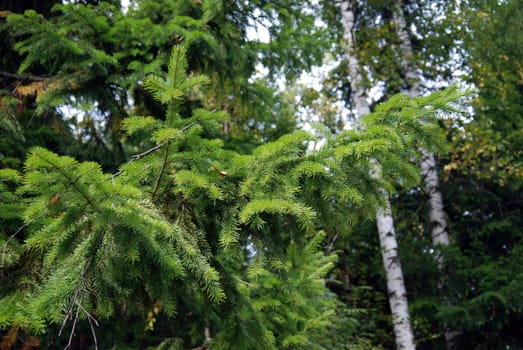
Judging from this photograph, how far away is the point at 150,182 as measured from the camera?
2.76 metres

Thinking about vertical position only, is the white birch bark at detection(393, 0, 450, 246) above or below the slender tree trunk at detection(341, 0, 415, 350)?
above

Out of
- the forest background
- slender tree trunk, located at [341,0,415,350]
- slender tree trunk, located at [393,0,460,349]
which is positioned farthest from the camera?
slender tree trunk, located at [393,0,460,349]

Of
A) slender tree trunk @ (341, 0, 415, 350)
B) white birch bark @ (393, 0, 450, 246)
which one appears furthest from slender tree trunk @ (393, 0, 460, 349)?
slender tree trunk @ (341, 0, 415, 350)

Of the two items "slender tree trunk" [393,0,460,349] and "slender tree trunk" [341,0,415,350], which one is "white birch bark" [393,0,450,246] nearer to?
"slender tree trunk" [393,0,460,349]

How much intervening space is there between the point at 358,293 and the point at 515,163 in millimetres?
3593

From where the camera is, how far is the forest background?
218 centimetres

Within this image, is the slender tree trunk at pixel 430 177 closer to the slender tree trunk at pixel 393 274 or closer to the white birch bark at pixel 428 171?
the white birch bark at pixel 428 171

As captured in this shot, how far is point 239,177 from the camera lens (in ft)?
8.70

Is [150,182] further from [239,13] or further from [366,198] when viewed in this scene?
[239,13]

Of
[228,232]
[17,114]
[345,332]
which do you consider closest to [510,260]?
[345,332]

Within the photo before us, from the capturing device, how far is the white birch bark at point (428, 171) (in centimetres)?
851

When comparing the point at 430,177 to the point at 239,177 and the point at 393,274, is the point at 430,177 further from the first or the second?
the point at 239,177

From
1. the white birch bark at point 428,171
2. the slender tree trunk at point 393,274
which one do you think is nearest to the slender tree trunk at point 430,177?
the white birch bark at point 428,171

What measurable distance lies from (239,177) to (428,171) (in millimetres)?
6773
